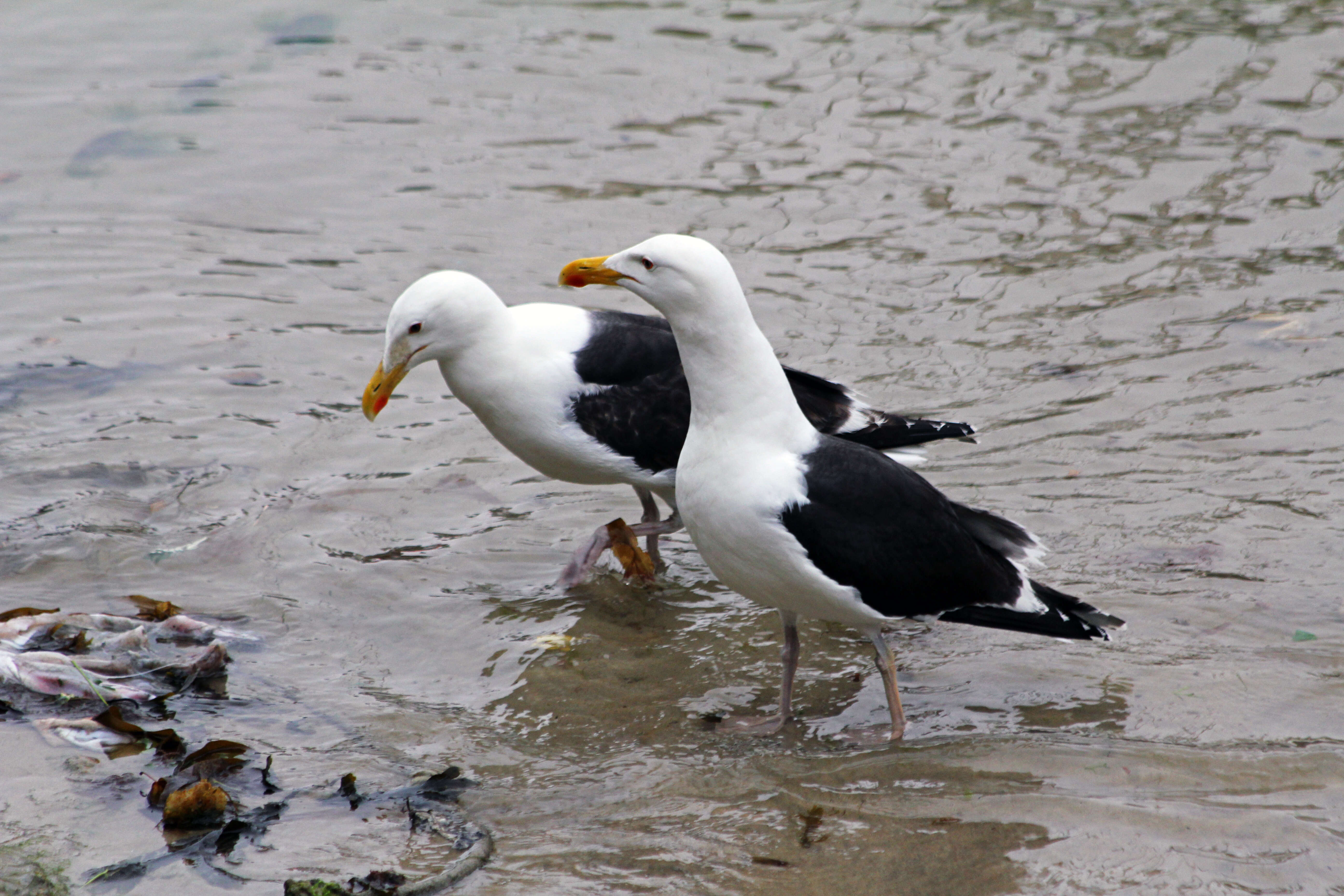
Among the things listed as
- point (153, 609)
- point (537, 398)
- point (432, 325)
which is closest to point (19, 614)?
point (153, 609)

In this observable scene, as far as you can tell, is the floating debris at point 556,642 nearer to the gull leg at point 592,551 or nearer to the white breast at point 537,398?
the gull leg at point 592,551

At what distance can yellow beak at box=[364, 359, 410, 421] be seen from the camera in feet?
18.2

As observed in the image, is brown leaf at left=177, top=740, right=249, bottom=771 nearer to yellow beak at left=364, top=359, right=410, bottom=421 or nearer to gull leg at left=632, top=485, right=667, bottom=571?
yellow beak at left=364, top=359, right=410, bottom=421

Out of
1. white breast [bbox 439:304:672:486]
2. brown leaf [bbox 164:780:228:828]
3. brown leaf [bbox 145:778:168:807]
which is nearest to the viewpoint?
brown leaf [bbox 164:780:228:828]

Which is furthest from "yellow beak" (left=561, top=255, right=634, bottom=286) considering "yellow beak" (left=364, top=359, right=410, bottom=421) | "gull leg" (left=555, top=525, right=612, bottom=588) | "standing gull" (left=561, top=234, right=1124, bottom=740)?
"gull leg" (left=555, top=525, right=612, bottom=588)

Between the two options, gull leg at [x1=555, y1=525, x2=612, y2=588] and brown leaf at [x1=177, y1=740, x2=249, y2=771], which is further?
gull leg at [x1=555, y1=525, x2=612, y2=588]

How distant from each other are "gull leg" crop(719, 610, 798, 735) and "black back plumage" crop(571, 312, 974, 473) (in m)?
1.10

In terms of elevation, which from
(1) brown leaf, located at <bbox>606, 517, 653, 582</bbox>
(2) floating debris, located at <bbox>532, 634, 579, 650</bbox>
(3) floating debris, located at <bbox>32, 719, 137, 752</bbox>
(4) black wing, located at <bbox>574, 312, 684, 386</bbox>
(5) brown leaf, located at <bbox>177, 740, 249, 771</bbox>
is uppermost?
(4) black wing, located at <bbox>574, 312, 684, 386</bbox>

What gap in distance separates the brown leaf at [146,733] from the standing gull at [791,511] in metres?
1.76

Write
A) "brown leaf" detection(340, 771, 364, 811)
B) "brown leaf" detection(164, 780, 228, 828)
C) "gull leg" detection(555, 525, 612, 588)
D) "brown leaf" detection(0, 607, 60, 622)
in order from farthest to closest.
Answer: "gull leg" detection(555, 525, 612, 588)
"brown leaf" detection(0, 607, 60, 622)
"brown leaf" detection(340, 771, 364, 811)
"brown leaf" detection(164, 780, 228, 828)

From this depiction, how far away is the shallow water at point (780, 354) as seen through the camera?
3.88m

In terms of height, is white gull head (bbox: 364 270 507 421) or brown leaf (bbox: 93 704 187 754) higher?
white gull head (bbox: 364 270 507 421)

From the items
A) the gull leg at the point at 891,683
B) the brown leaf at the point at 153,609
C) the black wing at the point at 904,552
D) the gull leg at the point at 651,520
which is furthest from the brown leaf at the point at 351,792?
the gull leg at the point at 651,520

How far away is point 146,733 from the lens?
13.6 feet
